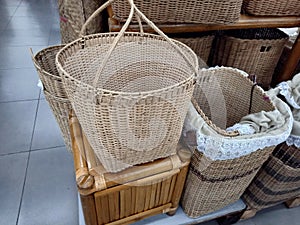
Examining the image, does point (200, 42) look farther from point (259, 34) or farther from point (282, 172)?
point (282, 172)

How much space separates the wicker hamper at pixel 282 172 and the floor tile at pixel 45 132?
1035 mm

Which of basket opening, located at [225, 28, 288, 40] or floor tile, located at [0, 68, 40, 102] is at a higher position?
basket opening, located at [225, 28, 288, 40]

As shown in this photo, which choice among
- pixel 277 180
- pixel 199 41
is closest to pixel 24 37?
pixel 199 41

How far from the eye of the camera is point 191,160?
2.45 feet

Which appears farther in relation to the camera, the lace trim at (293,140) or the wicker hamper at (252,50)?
the wicker hamper at (252,50)

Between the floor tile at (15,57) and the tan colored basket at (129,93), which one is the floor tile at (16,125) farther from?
the tan colored basket at (129,93)

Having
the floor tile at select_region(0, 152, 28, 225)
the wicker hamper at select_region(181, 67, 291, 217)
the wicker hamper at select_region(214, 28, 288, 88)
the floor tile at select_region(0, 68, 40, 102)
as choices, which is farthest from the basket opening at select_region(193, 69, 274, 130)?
the floor tile at select_region(0, 68, 40, 102)

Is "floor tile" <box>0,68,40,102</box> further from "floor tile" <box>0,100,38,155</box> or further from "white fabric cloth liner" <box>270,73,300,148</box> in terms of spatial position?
Answer: "white fabric cloth liner" <box>270,73,300,148</box>

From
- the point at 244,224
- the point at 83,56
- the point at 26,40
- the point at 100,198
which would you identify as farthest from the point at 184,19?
the point at 26,40

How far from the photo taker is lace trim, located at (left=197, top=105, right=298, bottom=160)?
0.62 meters

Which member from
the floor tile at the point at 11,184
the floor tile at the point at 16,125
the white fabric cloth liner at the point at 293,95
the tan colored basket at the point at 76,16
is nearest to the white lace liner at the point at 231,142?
the white fabric cloth liner at the point at 293,95

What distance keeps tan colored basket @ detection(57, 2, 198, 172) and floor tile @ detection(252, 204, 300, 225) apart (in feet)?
2.33

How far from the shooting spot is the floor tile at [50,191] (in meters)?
1.02

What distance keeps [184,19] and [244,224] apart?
0.94m
